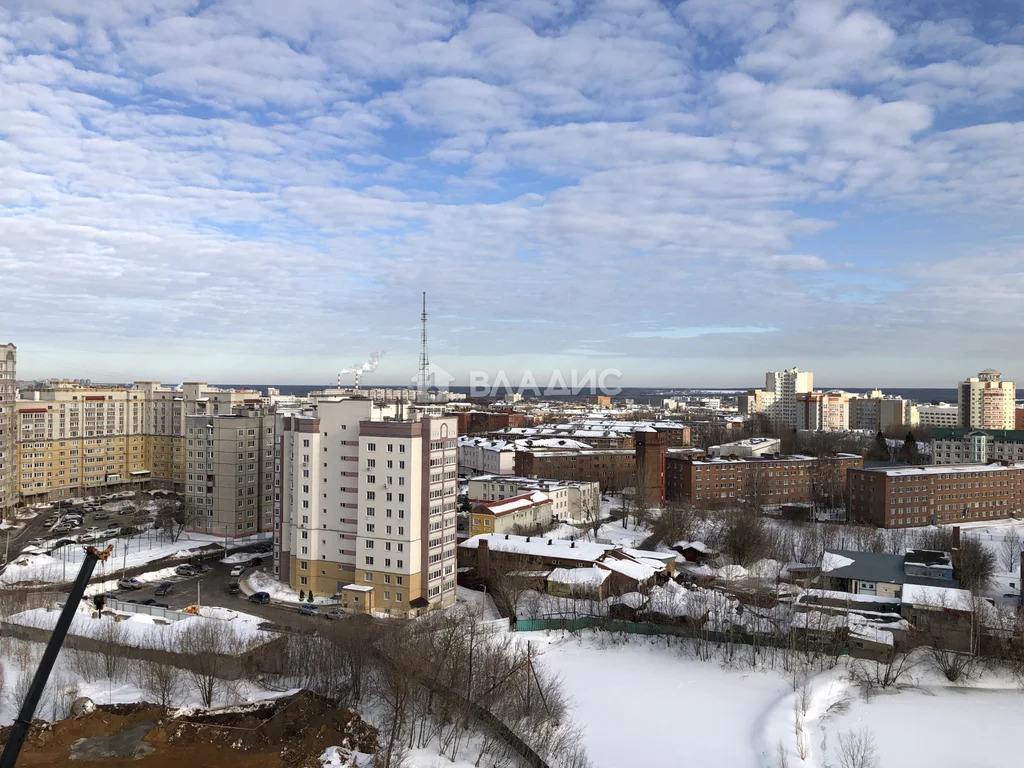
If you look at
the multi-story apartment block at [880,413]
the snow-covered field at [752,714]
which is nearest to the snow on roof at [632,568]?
the snow-covered field at [752,714]

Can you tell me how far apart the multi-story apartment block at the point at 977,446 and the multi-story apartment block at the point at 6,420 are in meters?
47.2

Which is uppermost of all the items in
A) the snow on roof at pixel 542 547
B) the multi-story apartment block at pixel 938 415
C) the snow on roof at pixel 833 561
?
the multi-story apartment block at pixel 938 415

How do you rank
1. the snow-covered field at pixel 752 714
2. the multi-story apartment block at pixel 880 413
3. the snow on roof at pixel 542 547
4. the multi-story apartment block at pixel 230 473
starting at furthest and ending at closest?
1. the multi-story apartment block at pixel 880 413
2. the multi-story apartment block at pixel 230 473
3. the snow on roof at pixel 542 547
4. the snow-covered field at pixel 752 714

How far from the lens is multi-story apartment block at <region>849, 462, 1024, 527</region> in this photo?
101 feet

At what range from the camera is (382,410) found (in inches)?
766

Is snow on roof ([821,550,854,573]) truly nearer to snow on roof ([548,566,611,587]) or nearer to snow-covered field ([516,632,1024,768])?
snow-covered field ([516,632,1024,768])

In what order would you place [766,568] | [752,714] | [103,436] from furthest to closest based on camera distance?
[103,436] → [766,568] → [752,714]

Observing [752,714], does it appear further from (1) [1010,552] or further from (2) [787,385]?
(2) [787,385]

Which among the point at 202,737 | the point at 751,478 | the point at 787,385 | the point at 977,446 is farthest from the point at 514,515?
the point at 787,385

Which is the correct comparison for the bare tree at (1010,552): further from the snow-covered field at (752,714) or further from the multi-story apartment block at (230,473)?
the multi-story apartment block at (230,473)

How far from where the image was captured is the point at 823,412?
7856cm

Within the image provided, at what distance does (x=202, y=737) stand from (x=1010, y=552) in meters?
25.4

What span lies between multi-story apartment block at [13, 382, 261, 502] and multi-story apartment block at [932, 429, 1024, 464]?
39.2 m

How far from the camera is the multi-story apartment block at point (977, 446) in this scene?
40.9 meters
